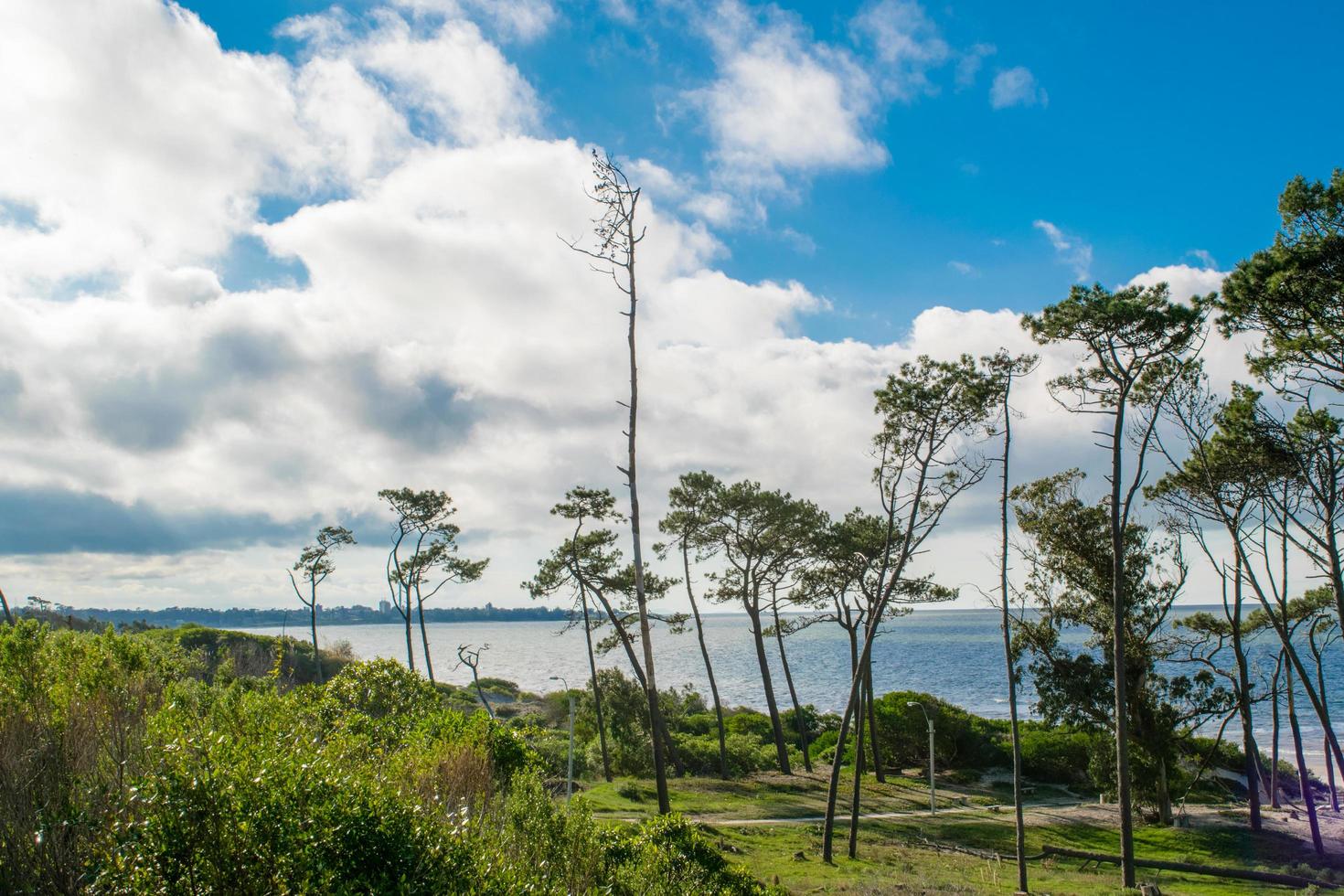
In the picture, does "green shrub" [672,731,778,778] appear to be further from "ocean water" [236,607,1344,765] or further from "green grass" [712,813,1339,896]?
"green grass" [712,813,1339,896]

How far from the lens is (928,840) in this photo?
2355 centimetres

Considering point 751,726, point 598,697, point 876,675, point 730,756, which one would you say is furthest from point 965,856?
point 876,675

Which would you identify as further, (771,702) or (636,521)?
(771,702)

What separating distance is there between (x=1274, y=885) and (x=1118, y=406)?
1352 centimetres

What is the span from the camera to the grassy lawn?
17.5m

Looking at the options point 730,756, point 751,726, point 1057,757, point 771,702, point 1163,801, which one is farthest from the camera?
point 751,726

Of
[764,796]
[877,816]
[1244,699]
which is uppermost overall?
[1244,699]

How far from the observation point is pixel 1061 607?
92.2 ft

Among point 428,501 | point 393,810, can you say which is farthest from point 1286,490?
point 428,501

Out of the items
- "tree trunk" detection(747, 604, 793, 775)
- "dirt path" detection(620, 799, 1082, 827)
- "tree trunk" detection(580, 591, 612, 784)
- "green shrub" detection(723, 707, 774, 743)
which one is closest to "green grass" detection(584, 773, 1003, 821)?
"dirt path" detection(620, 799, 1082, 827)

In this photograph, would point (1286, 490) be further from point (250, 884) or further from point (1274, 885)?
point (250, 884)

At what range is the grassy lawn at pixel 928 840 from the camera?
17.5m

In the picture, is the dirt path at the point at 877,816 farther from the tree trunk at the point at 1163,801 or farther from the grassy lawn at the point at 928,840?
A: the tree trunk at the point at 1163,801

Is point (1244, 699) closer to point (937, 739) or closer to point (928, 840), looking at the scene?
point (928, 840)
